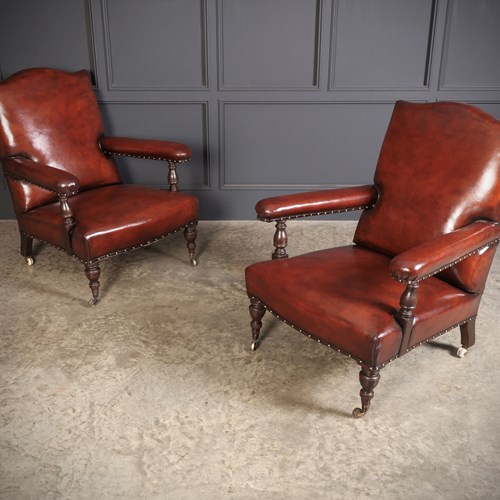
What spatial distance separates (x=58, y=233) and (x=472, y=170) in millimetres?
1909

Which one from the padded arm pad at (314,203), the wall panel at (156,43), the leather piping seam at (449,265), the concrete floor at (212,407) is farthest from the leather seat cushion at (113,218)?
the leather piping seam at (449,265)

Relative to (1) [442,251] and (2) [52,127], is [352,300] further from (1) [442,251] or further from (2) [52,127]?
(2) [52,127]

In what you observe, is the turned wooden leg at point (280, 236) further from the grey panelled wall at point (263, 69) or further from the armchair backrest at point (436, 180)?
the grey panelled wall at point (263, 69)

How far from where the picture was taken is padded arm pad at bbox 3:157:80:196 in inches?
106

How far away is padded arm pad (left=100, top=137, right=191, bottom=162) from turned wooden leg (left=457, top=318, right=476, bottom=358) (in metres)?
1.68

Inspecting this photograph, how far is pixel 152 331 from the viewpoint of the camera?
2643 millimetres

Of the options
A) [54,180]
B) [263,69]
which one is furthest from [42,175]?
[263,69]

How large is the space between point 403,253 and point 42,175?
1.78m

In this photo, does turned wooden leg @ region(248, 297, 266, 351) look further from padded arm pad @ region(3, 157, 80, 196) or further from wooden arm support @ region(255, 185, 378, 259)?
padded arm pad @ region(3, 157, 80, 196)

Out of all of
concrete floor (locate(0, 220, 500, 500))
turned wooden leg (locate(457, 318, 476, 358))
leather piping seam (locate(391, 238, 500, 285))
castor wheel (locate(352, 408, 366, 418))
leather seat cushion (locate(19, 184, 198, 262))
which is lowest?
concrete floor (locate(0, 220, 500, 500))

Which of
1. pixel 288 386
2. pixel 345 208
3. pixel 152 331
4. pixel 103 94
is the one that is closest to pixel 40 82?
pixel 103 94

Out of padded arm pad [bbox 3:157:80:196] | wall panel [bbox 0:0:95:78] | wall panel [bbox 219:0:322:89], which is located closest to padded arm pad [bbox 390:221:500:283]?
padded arm pad [bbox 3:157:80:196]

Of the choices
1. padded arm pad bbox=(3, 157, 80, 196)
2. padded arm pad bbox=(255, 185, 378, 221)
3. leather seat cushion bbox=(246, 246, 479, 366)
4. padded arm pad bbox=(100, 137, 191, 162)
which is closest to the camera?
leather seat cushion bbox=(246, 246, 479, 366)

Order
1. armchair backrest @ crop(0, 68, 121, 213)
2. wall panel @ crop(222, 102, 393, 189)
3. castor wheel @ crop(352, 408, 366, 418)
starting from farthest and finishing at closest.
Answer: wall panel @ crop(222, 102, 393, 189)
armchair backrest @ crop(0, 68, 121, 213)
castor wheel @ crop(352, 408, 366, 418)
